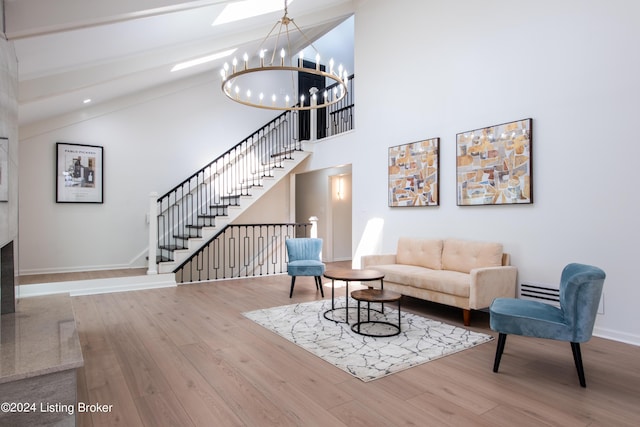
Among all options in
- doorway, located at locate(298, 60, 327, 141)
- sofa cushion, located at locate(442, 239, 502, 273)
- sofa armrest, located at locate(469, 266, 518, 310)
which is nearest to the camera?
sofa armrest, located at locate(469, 266, 518, 310)

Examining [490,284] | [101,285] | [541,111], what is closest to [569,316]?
[490,284]

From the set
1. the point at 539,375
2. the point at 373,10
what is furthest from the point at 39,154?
the point at 539,375

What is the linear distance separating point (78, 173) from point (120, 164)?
2.37 feet

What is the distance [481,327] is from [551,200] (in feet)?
5.39

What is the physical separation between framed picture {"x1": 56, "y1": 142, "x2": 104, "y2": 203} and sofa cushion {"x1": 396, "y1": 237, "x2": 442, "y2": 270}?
A: 5.66m

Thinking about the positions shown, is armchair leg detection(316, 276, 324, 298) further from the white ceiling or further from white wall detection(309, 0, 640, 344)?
the white ceiling

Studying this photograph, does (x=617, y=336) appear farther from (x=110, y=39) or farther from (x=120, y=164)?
(x=120, y=164)

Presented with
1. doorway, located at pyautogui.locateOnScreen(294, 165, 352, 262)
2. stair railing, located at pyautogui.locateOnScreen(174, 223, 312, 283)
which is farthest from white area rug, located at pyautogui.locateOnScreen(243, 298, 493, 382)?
doorway, located at pyautogui.locateOnScreen(294, 165, 352, 262)

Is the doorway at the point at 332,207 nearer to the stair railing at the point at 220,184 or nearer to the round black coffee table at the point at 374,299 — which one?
the stair railing at the point at 220,184

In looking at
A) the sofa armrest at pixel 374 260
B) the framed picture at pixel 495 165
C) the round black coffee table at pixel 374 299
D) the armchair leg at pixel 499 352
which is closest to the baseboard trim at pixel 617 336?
the framed picture at pixel 495 165

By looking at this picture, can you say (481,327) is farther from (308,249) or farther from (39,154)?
(39,154)

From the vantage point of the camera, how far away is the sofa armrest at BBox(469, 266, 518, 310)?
3.91m

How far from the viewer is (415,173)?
566 cm

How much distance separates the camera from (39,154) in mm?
6387
